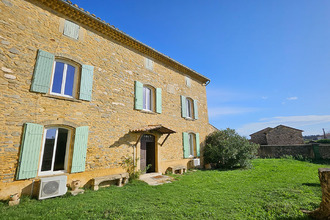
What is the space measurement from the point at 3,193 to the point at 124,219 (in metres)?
3.54

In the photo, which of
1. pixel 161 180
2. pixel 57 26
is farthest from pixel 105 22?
pixel 161 180

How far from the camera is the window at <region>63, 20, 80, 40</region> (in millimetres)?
5996

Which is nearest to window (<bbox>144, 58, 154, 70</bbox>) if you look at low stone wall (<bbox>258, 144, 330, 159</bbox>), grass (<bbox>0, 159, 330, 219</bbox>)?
grass (<bbox>0, 159, 330, 219</bbox>)

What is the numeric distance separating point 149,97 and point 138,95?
1.06 m

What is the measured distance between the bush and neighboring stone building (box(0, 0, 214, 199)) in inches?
104

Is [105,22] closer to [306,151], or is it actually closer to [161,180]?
[161,180]

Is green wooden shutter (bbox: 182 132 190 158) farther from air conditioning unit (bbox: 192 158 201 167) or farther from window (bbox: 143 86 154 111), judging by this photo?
window (bbox: 143 86 154 111)

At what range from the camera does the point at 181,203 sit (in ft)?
13.6

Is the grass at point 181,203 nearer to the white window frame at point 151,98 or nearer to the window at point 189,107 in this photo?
the white window frame at point 151,98

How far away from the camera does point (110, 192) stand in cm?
517

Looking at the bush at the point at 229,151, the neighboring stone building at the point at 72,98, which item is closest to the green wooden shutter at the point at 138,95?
the neighboring stone building at the point at 72,98

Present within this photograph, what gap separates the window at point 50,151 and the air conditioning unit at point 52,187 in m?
0.42

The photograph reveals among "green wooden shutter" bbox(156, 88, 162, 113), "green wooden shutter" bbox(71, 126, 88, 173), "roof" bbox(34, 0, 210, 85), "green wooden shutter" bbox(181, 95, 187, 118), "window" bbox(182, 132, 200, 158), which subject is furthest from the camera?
"green wooden shutter" bbox(181, 95, 187, 118)

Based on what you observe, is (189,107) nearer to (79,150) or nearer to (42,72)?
(79,150)
